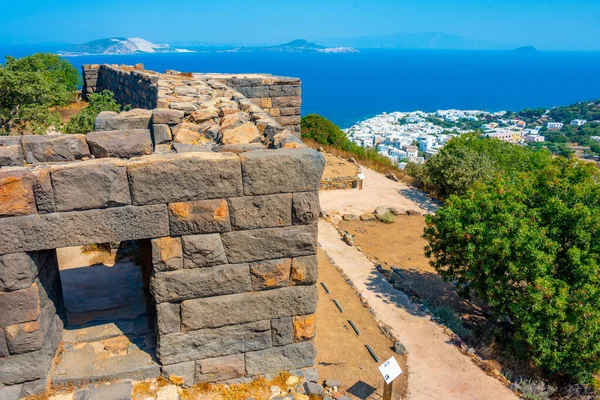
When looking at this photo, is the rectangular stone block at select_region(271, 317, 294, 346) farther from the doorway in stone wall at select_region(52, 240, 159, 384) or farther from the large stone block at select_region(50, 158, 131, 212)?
the large stone block at select_region(50, 158, 131, 212)

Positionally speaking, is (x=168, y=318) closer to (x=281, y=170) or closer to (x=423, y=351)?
(x=281, y=170)

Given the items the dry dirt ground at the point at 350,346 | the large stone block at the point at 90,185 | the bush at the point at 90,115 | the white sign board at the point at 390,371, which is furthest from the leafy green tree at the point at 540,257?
the bush at the point at 90,115

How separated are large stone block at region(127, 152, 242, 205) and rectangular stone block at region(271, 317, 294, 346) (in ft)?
4.98

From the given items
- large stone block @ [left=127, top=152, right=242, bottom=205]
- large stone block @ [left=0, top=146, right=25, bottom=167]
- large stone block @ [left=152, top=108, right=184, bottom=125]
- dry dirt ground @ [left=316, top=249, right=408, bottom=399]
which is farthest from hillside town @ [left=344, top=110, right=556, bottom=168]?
large stone block @ [left=0, top=146, right=25, bottom=167]

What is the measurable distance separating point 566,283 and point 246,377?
17.0 ft

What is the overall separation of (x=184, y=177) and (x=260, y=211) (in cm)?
78

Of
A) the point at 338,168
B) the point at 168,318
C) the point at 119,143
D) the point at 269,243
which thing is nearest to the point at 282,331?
the point at 269,243

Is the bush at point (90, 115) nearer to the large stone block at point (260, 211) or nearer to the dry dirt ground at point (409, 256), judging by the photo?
the dry dirt ground at point (409, 256)

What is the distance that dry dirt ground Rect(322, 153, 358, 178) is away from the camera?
18467 mm

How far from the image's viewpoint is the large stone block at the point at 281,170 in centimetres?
426

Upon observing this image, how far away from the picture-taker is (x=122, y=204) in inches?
160

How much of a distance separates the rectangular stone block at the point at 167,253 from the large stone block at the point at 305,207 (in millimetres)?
1137

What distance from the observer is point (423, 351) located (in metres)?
7.27

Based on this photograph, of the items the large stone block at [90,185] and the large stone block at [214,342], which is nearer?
the large stone block at [90,185]
